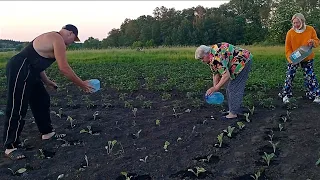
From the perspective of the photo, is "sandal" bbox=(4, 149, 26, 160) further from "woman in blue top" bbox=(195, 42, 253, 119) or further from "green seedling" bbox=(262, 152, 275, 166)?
"green seedling" bbox=(262, 152, 275, 166)

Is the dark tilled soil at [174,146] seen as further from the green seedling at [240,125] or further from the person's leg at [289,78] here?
the person's leg at [289,78]

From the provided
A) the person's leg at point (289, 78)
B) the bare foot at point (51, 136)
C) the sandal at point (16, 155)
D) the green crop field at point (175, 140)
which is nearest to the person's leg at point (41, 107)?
→ the bare foot at point (51, 136)

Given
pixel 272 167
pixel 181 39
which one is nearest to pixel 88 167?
pixel 272 167

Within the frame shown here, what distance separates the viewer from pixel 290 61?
7.25 metres

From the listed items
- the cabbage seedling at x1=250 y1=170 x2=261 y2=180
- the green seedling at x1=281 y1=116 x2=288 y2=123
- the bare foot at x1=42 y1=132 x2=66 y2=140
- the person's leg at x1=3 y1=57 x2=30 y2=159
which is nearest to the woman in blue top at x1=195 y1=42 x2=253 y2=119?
the green seedling at x1=281 y1=116 x2=288 y2=123

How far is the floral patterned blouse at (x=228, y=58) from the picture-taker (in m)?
5.94

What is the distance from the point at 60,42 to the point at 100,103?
3.17 metres

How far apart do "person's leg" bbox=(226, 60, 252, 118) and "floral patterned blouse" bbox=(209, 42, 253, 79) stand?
13 cm

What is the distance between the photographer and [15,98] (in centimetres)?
536

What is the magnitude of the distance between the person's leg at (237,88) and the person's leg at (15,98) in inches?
121

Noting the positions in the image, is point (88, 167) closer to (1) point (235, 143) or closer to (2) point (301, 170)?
(1) point (235, 143)

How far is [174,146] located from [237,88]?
166 centimetres

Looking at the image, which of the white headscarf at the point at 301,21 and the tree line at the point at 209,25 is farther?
the tree line at the point at 209,25

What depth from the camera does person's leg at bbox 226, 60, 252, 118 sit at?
6281 mm
